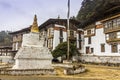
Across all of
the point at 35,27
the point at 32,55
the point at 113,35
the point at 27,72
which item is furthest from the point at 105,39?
the point at 27,72

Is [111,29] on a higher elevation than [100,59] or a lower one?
higher

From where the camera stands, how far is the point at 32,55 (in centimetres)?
2658

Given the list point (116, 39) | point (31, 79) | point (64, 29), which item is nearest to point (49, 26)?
point (64, 29)

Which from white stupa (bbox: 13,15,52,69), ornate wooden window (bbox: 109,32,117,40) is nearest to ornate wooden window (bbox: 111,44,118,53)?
ornate wooden window (bbox: 109,32,117,40)

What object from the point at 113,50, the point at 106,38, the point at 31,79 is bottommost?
the point at 31,79

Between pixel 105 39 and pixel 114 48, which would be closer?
pixel 114 48

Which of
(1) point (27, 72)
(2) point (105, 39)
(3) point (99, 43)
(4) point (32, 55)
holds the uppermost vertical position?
(2) point (105, 39)

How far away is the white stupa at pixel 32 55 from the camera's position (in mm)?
26203

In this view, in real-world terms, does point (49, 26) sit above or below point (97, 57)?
above

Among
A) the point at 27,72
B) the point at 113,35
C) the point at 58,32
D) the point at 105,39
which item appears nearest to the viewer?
the point at 27,72

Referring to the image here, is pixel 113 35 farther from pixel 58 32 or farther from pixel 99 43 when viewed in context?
pixel 58 32

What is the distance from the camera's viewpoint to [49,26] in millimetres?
56250

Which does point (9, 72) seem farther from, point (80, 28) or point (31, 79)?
point (80, 28)

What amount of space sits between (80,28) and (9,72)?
122ft
